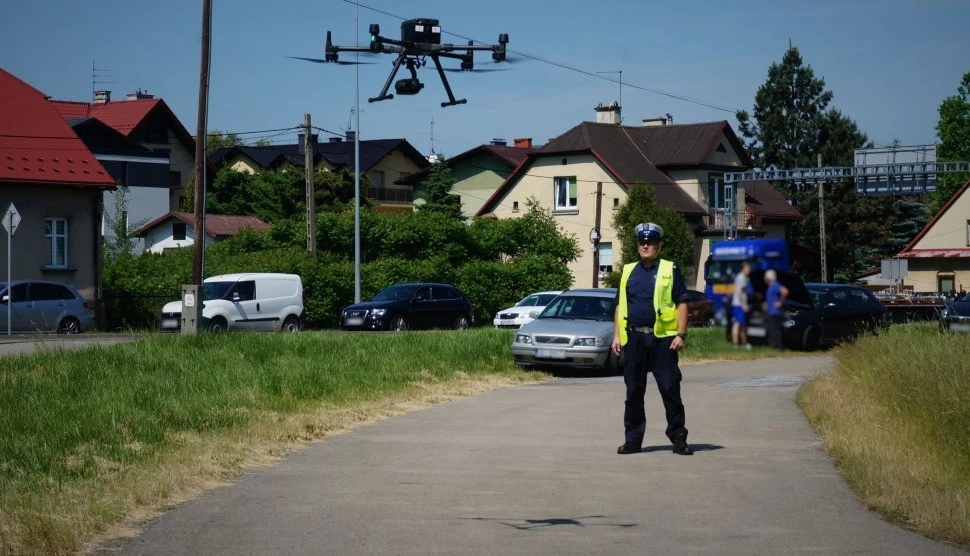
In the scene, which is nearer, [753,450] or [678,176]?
[678,176]

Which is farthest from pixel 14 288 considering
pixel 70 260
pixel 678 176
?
pixel 678 176

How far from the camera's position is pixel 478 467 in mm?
13062

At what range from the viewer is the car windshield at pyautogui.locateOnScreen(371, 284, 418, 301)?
40.0 m

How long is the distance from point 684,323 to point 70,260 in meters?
41.3

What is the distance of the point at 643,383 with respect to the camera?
12.5 meters

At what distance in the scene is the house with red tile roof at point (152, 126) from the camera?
71.1m

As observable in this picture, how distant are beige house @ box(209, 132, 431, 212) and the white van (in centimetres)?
4398

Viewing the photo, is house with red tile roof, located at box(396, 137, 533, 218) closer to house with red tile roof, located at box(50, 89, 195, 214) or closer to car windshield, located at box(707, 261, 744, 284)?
house with red tile roof, located at box(50, 89, 195, 214)

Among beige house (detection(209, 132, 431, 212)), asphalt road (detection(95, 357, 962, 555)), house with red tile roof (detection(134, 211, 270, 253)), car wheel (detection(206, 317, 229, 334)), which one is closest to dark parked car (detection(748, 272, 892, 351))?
asphalt road (detection(95, 357, 962, 555))

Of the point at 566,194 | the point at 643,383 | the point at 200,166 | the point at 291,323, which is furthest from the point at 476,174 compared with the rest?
the point at 643,383

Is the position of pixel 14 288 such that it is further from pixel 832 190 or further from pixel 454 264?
pixel 832 190

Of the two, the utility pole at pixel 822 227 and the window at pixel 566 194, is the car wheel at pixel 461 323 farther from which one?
the utility pole at pixel 822 227

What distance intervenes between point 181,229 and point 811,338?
64.1 metres

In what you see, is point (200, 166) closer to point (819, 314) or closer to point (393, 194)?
point (819, 314)
